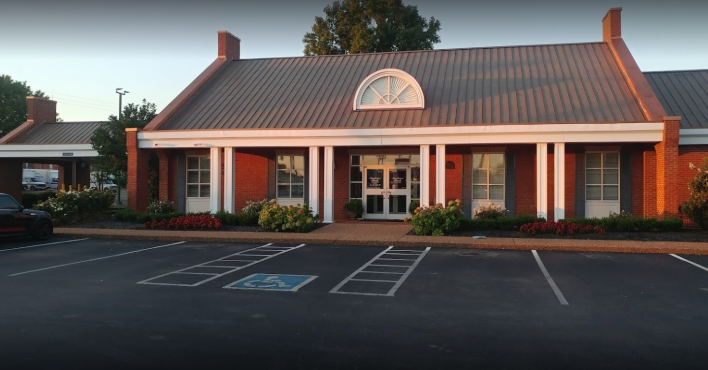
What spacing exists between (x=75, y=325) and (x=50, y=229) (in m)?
11.6

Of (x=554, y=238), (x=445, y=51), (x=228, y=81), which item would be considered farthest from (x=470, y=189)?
(x=228, y=81)

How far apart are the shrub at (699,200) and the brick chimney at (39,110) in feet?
112

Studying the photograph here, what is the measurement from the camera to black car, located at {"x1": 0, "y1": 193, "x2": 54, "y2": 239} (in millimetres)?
15492

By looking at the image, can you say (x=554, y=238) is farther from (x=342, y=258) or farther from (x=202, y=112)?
(x=202, y=112)

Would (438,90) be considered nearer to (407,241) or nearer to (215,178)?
(407,241)

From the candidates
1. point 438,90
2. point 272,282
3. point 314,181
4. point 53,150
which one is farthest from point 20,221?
point 438,90

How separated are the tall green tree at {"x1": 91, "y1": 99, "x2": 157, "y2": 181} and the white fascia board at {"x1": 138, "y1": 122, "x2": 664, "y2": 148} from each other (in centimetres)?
367

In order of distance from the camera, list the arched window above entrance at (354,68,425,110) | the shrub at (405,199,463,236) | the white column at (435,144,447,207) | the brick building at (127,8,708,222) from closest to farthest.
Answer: the shrub at (405,199,463,236) → the brick building at (127,8,708,222) → the white column at (435,144,447,207) → the arched window above entrance at (354,68,425,110)

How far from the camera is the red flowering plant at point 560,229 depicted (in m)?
16.3

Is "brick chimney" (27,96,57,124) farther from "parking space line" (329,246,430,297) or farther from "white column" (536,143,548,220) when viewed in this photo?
Answer: "white column" (536,143,548,220)

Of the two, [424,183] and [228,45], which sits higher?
[228,45]

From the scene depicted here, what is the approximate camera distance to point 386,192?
72.9 feet

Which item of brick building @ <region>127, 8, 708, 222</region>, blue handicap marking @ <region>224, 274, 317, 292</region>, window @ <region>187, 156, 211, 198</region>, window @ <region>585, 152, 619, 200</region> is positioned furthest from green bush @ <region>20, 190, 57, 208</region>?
window @ <region>585, 152, 619, 200</region>

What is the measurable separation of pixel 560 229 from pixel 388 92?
8643mm
